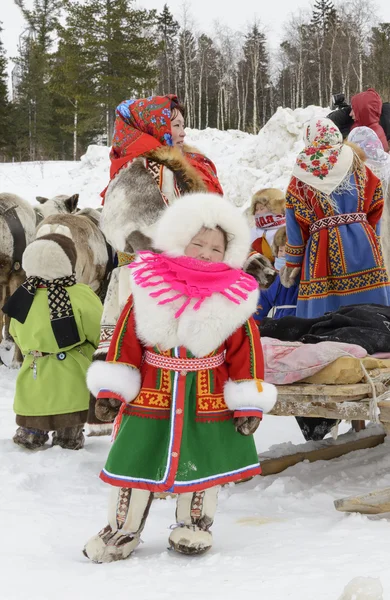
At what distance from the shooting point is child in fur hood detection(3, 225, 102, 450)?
3.85 metres

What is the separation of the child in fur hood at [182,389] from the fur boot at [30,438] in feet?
5.34

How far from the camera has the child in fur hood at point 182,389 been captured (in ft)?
7.63

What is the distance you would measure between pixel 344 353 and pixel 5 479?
68.1 inches

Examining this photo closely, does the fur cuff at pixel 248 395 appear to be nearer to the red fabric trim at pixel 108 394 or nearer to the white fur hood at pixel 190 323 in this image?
the white fur hood at pixel 190 323

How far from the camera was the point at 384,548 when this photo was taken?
84.4 inches

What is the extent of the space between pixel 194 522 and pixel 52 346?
5.94 ft

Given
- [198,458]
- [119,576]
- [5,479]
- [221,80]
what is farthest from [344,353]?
[221,80]

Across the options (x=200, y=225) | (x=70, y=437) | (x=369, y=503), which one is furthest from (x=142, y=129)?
(x=369, y=503)

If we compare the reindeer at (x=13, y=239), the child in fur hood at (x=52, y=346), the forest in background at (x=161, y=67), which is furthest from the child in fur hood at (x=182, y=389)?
the forest in background at (x=161, y=67)

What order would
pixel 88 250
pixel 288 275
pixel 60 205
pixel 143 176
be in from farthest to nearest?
pixel 60 205
pixel 88 250
pixel 288 275
pixel 143 176

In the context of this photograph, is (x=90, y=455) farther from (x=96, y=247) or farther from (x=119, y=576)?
(x=96, y=247)

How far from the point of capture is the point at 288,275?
4.23 metres

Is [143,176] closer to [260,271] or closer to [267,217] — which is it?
[260,271]

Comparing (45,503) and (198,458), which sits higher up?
(198,458)
